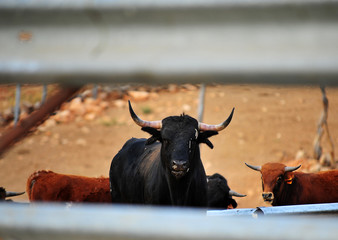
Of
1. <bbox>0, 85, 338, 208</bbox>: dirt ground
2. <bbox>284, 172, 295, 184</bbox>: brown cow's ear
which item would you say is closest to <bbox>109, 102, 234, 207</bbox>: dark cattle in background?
<bbox>284, 172, 295, 184</bbox>: brown cow's ear

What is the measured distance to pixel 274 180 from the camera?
8.28 meters

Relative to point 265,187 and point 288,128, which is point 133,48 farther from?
point 288,128

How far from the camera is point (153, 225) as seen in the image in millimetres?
1279

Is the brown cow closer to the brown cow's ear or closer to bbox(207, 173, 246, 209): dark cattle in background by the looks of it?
the brown cow's ear

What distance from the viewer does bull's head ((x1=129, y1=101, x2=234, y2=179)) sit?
20.7 feet

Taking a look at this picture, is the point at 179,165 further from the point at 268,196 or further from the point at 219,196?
the point at 219,196

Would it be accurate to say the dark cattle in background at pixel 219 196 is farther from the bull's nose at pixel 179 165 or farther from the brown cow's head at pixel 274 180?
the bull's nose at pixel 179 165

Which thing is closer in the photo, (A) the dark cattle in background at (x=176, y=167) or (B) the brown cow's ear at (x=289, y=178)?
(A) the dark cattle in background at (x=176, y=167)

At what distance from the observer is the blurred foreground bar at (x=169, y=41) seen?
1.29 m

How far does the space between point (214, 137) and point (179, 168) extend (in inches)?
405

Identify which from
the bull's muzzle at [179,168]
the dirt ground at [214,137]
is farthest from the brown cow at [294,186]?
the dirt ground at [214,137]

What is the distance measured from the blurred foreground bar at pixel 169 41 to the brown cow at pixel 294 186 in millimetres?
7041

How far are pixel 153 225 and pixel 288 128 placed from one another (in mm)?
15806

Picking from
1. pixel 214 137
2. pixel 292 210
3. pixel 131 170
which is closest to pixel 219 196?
pixel 131 170
